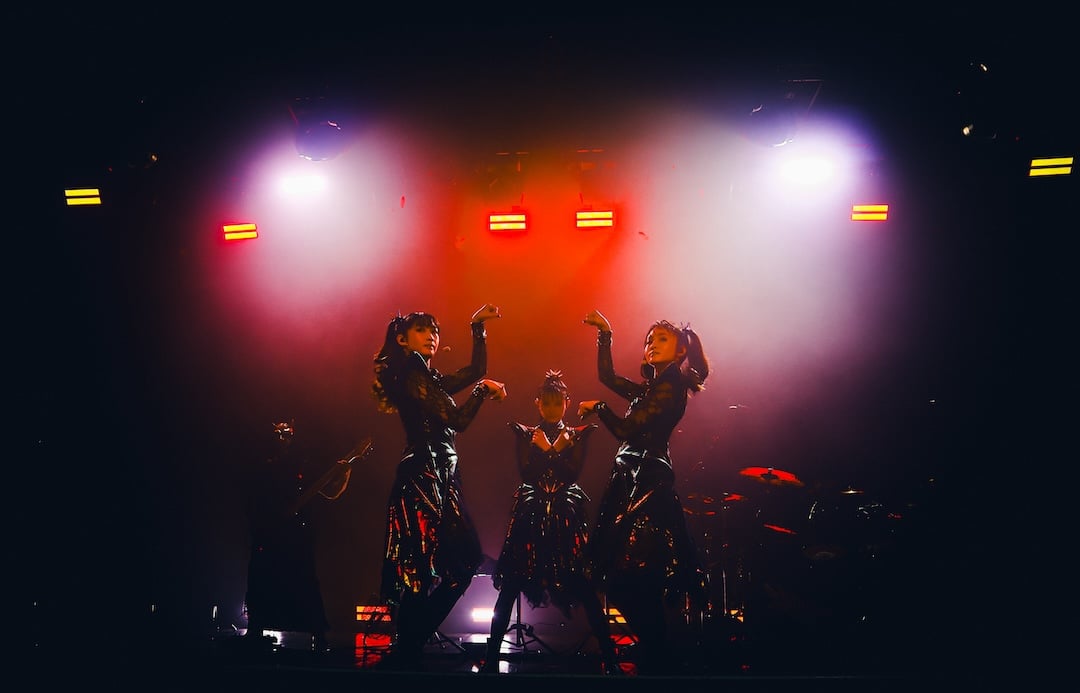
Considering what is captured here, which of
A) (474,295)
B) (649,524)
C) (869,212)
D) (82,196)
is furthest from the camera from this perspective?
(474,295)

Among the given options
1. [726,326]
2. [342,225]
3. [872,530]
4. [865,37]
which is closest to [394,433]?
[342,225]

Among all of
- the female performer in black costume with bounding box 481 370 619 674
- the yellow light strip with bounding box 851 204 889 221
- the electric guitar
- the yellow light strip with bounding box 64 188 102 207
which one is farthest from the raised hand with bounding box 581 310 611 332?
the yellow light strip with bounding box 64 188 102 207

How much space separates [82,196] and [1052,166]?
8639mm

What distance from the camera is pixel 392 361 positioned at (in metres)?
4.46

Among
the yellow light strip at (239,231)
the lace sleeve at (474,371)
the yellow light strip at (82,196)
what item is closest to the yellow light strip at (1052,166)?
the lace sleeve at (474,371)

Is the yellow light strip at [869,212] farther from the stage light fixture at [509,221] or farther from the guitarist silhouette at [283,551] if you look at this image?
the guitarist silhouette at [283,551]

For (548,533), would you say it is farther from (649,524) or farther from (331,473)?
(331,473)

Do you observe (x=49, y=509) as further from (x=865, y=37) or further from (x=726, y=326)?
(x=865, y=37)

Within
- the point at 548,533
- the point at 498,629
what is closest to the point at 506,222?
the point at 548,533

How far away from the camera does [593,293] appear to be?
621 cm

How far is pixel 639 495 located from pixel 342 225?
3.98 m

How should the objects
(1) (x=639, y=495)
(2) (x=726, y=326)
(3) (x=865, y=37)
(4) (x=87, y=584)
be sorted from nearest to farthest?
1. (1) (x=639, y=495)
2. (3) (x=865, y=37)
3. (4) (x=87, y=584)
4. (2) (x=726, y=326)

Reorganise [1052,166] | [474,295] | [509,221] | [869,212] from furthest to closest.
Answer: [474,295] → [509,221] → [869,212] → [1052,166]

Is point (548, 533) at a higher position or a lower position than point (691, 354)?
lower
